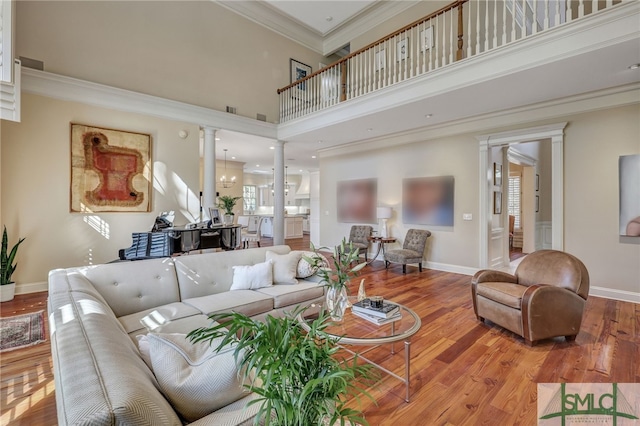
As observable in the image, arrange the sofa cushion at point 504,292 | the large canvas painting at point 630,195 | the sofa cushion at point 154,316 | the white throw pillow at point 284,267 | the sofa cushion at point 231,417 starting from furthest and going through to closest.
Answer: the large canvas painting at point 630,195
the white throw pillow at point 284,267
the sofa cushion at point 504,292
the sofa cushion at point 154,316
the sofa cushion at point 231,417

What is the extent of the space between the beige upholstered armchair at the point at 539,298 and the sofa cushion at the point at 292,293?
1.81 metres

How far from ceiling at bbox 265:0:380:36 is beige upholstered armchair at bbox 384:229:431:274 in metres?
5.29

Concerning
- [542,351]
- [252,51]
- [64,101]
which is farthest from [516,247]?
[64,101]

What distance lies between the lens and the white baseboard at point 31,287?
420 centimetres

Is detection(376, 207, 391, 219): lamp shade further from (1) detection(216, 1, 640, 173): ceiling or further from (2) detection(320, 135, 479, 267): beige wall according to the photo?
(1) detection(216, 1, 640, 173): ceiling

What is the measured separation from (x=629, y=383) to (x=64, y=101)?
738 centimetres

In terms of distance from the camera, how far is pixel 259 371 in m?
0.74

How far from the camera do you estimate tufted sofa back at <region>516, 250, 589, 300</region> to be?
2.82 meters

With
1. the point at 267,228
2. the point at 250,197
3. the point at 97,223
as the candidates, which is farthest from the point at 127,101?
the point at 250,197

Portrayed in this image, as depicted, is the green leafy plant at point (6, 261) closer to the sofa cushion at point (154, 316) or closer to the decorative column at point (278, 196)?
the sofa cushion at point (154, 316)

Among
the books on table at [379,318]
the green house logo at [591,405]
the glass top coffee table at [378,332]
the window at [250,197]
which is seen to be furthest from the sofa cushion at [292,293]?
the window at [250,197]

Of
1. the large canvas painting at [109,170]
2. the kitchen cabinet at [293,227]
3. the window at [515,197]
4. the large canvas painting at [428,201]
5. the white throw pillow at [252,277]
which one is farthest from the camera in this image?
the kitchen cabinet at [293,227]

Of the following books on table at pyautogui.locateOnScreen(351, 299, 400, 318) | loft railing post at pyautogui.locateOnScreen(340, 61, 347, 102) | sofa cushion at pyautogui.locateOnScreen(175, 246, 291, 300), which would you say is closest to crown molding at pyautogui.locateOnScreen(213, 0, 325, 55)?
loft railing post at pyautogui.locateOnScreen(340, 61, 347, 102)

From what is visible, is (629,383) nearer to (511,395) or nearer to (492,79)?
(511,395)
